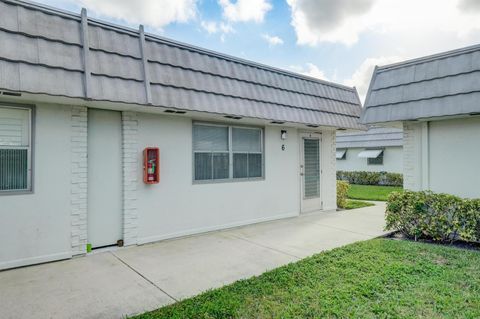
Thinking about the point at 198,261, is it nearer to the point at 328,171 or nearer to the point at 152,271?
the point at 152,271

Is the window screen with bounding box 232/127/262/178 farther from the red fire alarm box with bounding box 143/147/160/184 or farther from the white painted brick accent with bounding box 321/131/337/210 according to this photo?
the white painted brick accent with bounding box 321/131/337/210

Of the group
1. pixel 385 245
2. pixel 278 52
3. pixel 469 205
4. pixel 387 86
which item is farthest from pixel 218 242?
pixel 278 52

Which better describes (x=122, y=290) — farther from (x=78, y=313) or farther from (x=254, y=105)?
(x=254, y=105)

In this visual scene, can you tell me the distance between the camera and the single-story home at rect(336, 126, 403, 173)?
1958cm

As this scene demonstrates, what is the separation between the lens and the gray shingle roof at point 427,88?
5922 millimetres

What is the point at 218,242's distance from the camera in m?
5.95

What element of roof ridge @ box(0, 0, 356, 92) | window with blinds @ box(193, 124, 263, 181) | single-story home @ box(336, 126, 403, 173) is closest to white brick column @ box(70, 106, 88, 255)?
roof ridge @ box(0, 0, 356, 92)

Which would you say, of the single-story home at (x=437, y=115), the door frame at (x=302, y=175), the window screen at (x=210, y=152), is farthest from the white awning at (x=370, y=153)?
the window screen at (x=210, y=152)

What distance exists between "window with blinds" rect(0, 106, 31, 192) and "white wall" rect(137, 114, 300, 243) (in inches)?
72.3

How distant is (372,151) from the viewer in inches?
814

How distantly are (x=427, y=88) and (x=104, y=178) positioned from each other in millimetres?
7217

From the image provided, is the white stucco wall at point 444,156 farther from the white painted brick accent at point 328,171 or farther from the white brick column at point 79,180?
the white brick column at point 79,180

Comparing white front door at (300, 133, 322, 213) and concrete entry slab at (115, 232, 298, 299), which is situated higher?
white front door at (300, 133, 322, 213)

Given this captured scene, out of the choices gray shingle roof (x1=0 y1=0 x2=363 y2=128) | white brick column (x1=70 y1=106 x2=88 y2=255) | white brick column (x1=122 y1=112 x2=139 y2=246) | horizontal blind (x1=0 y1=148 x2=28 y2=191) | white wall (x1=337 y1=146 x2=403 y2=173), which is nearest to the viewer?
gray shingle roof (x1=0 y1=0 x2=363 y2=128)
